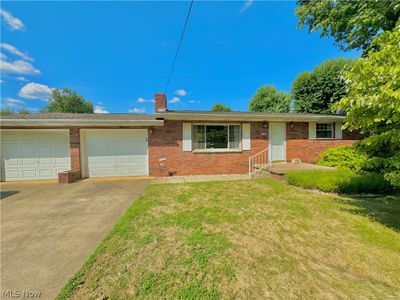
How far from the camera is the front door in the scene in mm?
9172

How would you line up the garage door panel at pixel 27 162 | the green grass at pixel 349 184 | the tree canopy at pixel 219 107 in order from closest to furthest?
1. the green grass at pixel 349 184
2. the garage door panel at pixel 27 162
3. the tree canopy at pixel 219 107

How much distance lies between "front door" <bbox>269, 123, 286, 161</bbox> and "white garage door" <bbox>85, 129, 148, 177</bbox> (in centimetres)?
628

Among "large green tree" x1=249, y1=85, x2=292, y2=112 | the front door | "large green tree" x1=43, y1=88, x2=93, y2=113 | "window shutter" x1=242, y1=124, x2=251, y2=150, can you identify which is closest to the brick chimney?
→ "window shutter" x1=242, y1=124, x2=251, y2=150

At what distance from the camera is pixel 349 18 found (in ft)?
23.4

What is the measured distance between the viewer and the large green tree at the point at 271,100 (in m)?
21.6

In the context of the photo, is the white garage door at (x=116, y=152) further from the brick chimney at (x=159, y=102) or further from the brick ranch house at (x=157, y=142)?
the brick chimney at (x=159, y=102)

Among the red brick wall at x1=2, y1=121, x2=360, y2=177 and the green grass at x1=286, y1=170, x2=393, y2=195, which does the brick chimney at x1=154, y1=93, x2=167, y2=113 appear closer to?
the red brick wall at x1=2, y1=121, x2=360, y2=177

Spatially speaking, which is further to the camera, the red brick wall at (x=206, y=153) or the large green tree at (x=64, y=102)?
the large green tree at (x=64, y=102)

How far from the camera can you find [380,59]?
8.20ft

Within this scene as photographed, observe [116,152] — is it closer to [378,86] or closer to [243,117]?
[243,117]

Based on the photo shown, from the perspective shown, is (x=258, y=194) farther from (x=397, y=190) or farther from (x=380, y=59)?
(x=397, y=190)

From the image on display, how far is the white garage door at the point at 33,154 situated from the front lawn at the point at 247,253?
5.86 m

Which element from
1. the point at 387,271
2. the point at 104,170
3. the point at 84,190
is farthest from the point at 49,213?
the point at 387,271

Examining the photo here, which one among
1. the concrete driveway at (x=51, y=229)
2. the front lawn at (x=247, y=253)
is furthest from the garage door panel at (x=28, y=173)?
the front lawn at (x=247, y=253)
